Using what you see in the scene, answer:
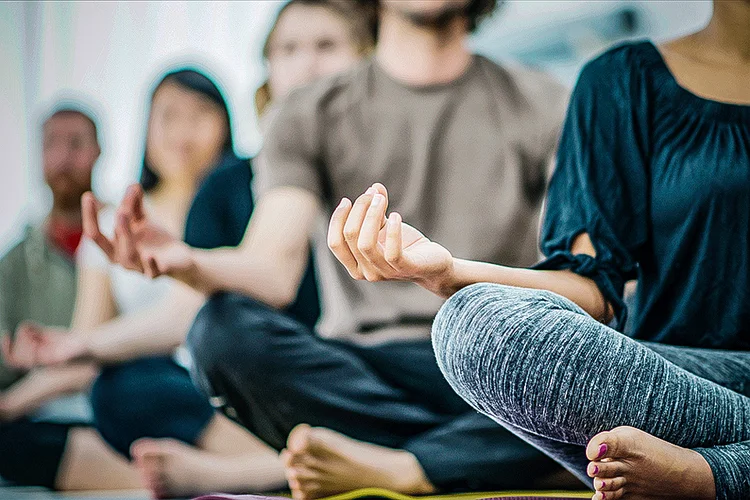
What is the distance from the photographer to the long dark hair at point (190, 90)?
149 cm

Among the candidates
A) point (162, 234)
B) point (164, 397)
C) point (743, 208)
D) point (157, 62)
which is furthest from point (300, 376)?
point (157, 62)

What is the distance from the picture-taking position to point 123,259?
0.89 m

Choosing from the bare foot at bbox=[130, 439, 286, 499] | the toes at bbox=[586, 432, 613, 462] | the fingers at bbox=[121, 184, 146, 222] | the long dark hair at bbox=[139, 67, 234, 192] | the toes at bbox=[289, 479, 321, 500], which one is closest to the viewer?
the toes at bbox=[586, 432, 613, 462]

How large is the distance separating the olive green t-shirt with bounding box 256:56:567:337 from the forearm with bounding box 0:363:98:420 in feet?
1.50

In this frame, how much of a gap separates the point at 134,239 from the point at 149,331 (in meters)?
0.59

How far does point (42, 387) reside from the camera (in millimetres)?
1496

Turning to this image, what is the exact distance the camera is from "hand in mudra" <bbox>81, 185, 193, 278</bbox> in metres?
0.87

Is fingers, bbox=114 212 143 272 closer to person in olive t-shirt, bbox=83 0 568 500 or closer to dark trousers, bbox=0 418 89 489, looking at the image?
person in olive t-shirt, bbox=83 0 568 500

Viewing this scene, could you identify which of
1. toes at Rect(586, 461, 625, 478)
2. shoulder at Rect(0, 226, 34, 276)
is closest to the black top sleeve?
toes at Rect(586, 461, 625, 478)

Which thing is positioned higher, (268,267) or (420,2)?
(420,2)

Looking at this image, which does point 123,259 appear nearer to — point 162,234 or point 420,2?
point 162,234

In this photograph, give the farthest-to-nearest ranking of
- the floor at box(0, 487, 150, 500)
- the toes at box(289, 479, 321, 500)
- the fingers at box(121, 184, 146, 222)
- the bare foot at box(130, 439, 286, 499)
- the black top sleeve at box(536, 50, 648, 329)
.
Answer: the floor at box(0, 487, 150, 500) → the bare foot at box(130, 439, 286, 499) → the toes at box(289, 479, 321, 500) → the fingers at box(121, 184, 146, 222) → the black top sleeve at box(536, 50, 648, 329)

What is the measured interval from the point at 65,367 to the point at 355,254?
1051 millimetres

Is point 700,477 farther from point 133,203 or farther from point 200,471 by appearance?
point 200,471
